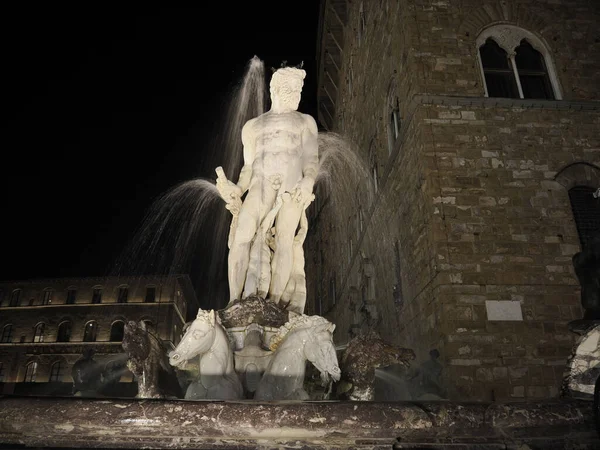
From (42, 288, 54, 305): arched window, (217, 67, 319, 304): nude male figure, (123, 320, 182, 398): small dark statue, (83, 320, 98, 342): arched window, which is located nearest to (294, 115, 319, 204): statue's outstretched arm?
(217, 67, 319, 304): nude male figure

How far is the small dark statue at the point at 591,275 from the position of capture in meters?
3.12

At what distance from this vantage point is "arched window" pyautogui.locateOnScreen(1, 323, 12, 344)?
42938 mm

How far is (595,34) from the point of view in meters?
11.3

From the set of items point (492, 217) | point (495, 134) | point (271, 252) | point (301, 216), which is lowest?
point (271, 252)

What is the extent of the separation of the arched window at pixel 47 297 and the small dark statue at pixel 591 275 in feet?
156

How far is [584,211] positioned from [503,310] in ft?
8.93

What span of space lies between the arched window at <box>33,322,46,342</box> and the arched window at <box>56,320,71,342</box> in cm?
126

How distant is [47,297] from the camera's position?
146 ft

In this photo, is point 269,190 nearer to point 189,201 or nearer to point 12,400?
point 12,400

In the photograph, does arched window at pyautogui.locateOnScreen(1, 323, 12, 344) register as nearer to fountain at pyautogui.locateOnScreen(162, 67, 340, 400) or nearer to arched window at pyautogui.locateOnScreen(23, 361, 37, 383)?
arched window at pyautogui.locateOnScreen(23, 361, 37, 383)

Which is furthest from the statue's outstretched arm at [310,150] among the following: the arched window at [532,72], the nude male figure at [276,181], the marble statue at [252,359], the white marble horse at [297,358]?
the arched window at [532,72]

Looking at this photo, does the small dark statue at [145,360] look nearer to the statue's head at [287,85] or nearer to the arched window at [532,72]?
the statue's head at [287,85]

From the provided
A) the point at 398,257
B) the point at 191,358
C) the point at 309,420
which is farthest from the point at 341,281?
the point at 309,420

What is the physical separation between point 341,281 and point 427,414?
723 inches
